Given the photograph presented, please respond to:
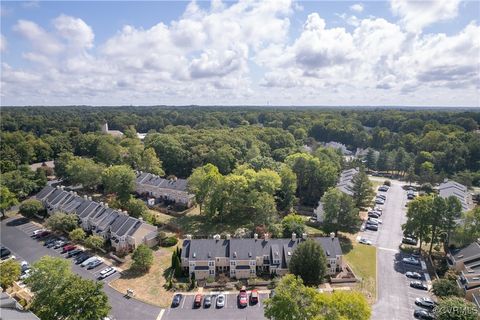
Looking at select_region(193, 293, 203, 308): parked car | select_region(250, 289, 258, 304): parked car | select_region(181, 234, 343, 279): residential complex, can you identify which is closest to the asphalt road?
select_region(181, 234, 343, 279): residential complex

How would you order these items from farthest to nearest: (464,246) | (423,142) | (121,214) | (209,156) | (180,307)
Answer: (423,142) < (209,156) < (121,214) < (464,246) < (180,307)

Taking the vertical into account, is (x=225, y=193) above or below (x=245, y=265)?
above

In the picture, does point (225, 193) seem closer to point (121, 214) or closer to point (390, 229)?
point (121, 214)

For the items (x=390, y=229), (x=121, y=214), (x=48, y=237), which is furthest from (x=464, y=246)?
(x=48, y=237)

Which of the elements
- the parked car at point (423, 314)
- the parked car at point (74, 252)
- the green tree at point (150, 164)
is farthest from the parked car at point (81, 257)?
the parked car at point (423, 314)

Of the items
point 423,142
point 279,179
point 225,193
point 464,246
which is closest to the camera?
point 464,246

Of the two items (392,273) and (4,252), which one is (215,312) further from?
(4,252)

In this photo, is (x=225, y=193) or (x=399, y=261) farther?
(x=225, y=193)

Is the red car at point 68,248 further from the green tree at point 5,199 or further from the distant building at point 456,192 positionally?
the distant building at point 456,192
